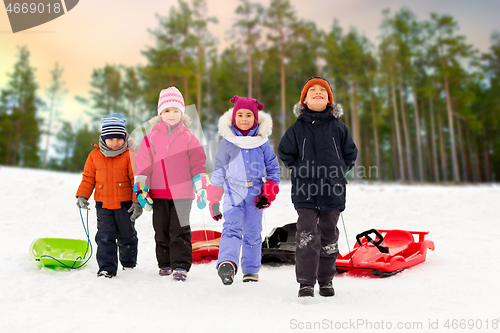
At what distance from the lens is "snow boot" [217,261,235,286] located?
311 cm

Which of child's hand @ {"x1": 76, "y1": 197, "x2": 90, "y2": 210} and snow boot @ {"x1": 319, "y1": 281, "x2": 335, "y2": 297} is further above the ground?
child's hand @ {"x1": 76, "y1": 197, "x2": 90, "y2": 210}

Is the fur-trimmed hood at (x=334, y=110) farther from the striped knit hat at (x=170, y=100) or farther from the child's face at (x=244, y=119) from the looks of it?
the striped knit hat at (x=170, y=100)

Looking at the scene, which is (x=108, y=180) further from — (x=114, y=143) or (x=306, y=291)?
(x=306, y=291)

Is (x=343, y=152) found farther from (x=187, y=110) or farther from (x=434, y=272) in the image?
(x=187, y=110)

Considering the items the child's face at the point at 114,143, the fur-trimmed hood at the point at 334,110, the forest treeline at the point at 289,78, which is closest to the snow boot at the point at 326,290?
the fur-trimmed hood at the point at 334,110

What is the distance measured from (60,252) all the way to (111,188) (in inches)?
46.0

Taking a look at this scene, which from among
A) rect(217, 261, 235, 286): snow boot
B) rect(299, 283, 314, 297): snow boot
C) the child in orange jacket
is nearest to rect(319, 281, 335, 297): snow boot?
rect(299, 283, 314, 297): snow boot

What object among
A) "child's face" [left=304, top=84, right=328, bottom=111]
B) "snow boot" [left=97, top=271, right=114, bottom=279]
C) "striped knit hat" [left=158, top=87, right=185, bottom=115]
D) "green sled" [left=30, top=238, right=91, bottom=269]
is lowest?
"snow boot" [left=97, top=271, right=114, bottom=279]

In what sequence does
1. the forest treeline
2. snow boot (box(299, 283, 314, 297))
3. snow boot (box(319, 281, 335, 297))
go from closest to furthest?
1. snow boot (box(299, 283, 314, 297))
2. snow boot (box(319, 281, 335, 297))
3. the forest treeline

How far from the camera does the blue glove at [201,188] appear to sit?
381 cm

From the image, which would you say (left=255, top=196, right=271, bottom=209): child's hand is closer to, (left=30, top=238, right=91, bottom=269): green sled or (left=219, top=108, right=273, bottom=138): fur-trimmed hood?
(left=219, top=108, right=273, bottom=138): fur-trimmed hood

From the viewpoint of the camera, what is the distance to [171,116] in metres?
4.01

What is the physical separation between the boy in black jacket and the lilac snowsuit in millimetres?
514

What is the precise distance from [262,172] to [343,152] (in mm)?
899
